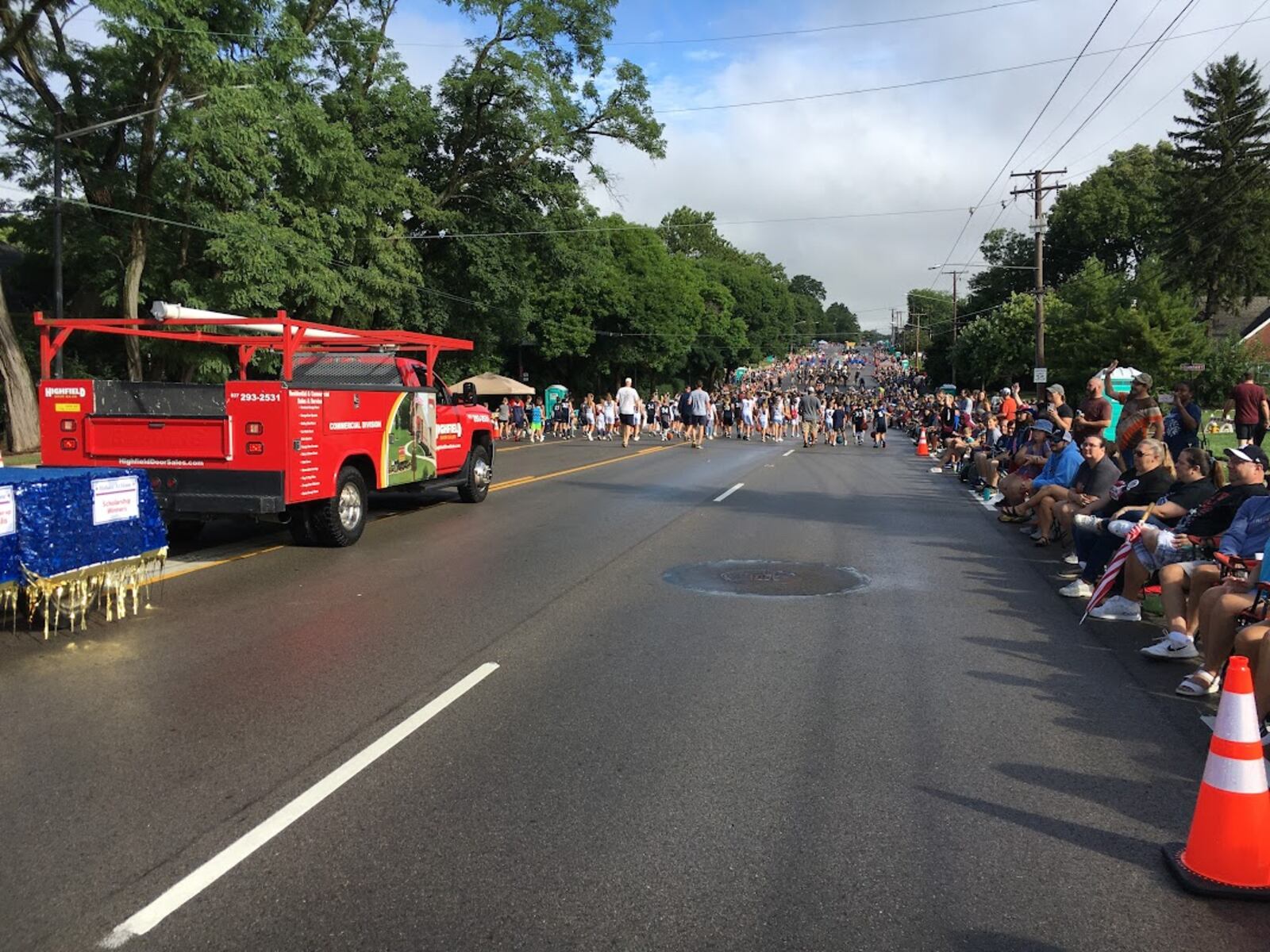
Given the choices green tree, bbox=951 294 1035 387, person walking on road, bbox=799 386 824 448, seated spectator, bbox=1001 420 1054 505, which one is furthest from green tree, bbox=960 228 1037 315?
seated spectator, bbox=1001 420 1054 505

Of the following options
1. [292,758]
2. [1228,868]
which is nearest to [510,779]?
[292,758]

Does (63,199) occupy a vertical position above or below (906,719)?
above

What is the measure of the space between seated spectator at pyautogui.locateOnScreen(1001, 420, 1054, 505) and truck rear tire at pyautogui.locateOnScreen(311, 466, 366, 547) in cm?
855

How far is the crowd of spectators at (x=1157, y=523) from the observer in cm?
589

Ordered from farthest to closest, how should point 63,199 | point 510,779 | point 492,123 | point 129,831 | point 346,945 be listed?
point 492,123, point 63,199, point 510,779, point 129,831, point 346,945

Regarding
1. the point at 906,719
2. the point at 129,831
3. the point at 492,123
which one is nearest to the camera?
the point at 129,831

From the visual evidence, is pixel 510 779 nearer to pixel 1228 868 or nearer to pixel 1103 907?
pixel 1103 907

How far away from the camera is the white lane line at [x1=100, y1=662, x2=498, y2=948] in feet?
10.9

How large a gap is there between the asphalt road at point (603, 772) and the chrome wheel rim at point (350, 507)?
6.49ft

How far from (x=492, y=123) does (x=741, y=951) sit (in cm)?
3702

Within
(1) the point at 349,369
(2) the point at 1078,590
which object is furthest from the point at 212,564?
(2) the point at 1078,590

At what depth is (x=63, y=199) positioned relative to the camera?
26.1 meters

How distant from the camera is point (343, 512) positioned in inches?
430

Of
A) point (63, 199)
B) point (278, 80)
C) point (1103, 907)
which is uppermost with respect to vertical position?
point (278, 80)
